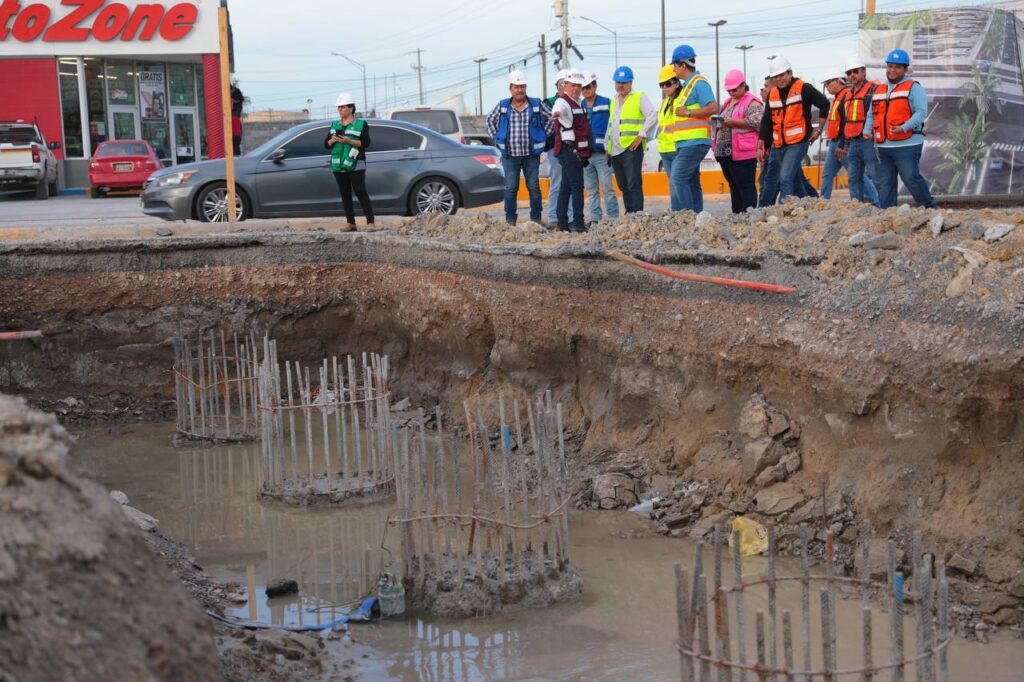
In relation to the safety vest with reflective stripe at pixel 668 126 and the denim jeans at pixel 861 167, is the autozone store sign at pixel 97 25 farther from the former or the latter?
the denim jeans at pixel 861 167

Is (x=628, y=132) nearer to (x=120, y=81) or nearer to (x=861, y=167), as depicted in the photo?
(x=861, y=167)

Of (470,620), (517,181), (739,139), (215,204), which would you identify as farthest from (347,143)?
(470,620)

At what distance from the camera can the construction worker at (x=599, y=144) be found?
1081cm

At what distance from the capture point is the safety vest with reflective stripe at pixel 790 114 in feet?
31.6

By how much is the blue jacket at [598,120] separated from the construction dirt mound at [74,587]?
7914mm

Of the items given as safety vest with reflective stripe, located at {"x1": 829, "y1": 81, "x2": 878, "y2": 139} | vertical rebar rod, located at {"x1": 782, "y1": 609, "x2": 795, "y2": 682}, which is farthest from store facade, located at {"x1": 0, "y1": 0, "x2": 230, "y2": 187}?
vertical rebar rod, located at {"x1": 782, "y1": 609, "x2": 795, "y2": 682}

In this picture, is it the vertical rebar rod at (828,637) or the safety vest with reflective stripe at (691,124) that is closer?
the vertical rebar rod at (828,637)

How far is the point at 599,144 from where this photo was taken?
35.7 ft

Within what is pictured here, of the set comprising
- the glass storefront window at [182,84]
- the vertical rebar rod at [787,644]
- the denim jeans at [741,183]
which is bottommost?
the vertical rebar rod at [787,644]

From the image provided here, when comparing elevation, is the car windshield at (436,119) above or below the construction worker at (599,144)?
above

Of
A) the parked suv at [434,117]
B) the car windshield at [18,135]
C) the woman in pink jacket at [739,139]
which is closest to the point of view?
the woman in pink jacket at [739,139]

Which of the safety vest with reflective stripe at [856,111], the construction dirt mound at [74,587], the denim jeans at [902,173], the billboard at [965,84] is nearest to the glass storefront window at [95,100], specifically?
the billboard at [965,84]

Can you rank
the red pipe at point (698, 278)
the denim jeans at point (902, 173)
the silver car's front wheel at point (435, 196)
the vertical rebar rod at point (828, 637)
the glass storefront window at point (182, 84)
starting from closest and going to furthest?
the vertical rebar rod at point (828, 637), the red pipe at point (698, 278), the denim jeans at point (902, 173), the silver car's front wheel at point (435, 196), the glass storefront window at point (182, 84)

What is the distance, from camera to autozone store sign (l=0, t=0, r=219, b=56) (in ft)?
91.6
